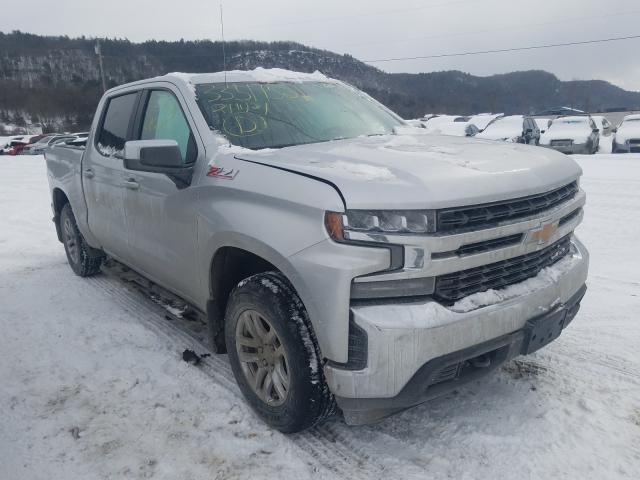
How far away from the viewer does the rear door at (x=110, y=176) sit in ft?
13.1

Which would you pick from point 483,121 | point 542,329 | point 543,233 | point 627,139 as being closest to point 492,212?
point 543,233

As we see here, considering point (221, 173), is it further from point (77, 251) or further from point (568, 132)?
point (568, 132)

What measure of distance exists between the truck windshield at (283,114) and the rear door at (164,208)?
206 millimetres

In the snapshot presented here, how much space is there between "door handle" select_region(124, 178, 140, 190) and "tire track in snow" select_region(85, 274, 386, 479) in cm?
110

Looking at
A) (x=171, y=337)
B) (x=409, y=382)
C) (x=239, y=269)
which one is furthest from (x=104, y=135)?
(x=409, y=382)

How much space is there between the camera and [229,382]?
3197mm

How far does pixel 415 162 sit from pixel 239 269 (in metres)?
1.14

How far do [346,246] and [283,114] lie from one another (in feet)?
4.98

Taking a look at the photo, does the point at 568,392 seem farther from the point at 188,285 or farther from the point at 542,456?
the point at 188,285

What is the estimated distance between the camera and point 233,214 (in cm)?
264

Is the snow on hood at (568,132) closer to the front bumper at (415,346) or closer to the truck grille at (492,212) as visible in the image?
the truck grille at (492,212)

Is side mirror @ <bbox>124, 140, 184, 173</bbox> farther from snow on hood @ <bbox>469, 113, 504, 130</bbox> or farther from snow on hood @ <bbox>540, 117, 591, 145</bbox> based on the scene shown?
snow on hood @ <bbox>469, 113, 504, 130</bbox>

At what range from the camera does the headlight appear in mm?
2119

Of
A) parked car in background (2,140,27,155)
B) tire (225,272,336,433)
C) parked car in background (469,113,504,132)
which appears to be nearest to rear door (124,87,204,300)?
tire (225,272,336,433)
